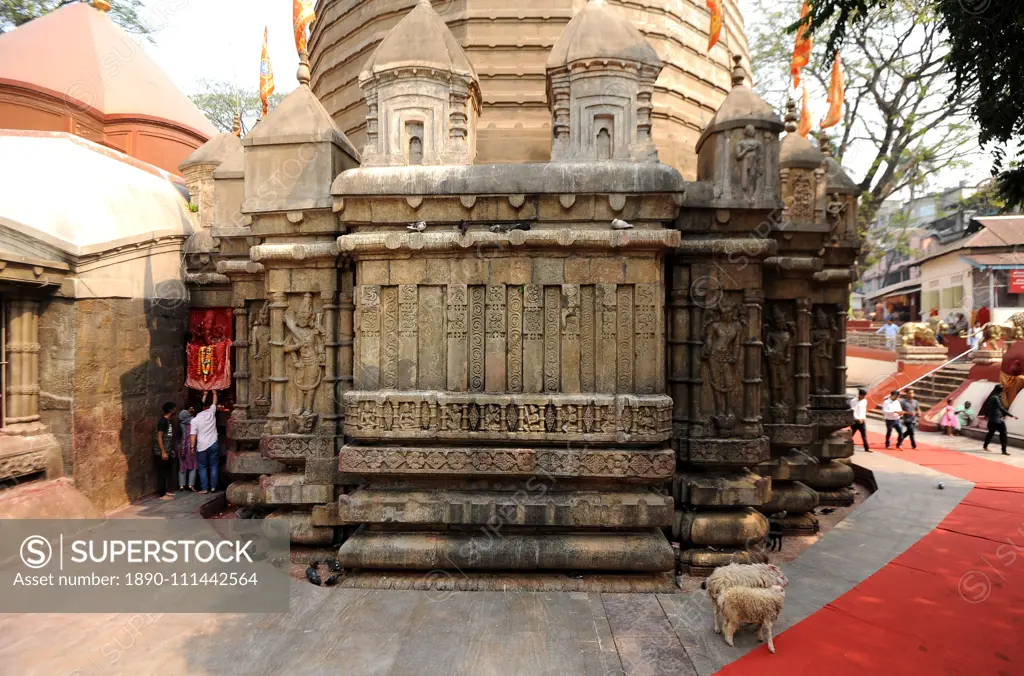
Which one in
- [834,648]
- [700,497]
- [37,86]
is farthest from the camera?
[37,86]

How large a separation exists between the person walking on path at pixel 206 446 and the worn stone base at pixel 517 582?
17.5 feet

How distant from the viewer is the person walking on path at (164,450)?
394 inches

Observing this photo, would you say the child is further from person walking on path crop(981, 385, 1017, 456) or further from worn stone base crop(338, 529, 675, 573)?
worn stone base crop(338, 529, 675, 573)

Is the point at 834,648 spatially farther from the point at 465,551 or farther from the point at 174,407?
the point at 174,407

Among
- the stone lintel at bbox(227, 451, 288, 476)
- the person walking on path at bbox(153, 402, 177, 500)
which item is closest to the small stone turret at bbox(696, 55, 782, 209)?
the stone lintel at bbox(227, 451, 288, 476)

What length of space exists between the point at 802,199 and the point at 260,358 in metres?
9.26

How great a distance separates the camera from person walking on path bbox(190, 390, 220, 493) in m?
10.3

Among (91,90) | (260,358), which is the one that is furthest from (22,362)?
(91,90)

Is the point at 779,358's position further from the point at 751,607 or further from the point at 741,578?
the point at 751,607

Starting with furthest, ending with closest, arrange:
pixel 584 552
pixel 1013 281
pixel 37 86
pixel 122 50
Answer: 1. pixel 1013 281
2. pixel 122 50
3. pixel 37 86
4. pixel 584 552

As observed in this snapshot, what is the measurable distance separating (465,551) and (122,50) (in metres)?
17.7

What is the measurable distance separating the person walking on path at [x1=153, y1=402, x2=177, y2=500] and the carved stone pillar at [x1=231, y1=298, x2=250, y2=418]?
1610 mm

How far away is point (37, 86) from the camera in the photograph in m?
13.9

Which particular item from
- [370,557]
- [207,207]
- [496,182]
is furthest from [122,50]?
[370,557]
